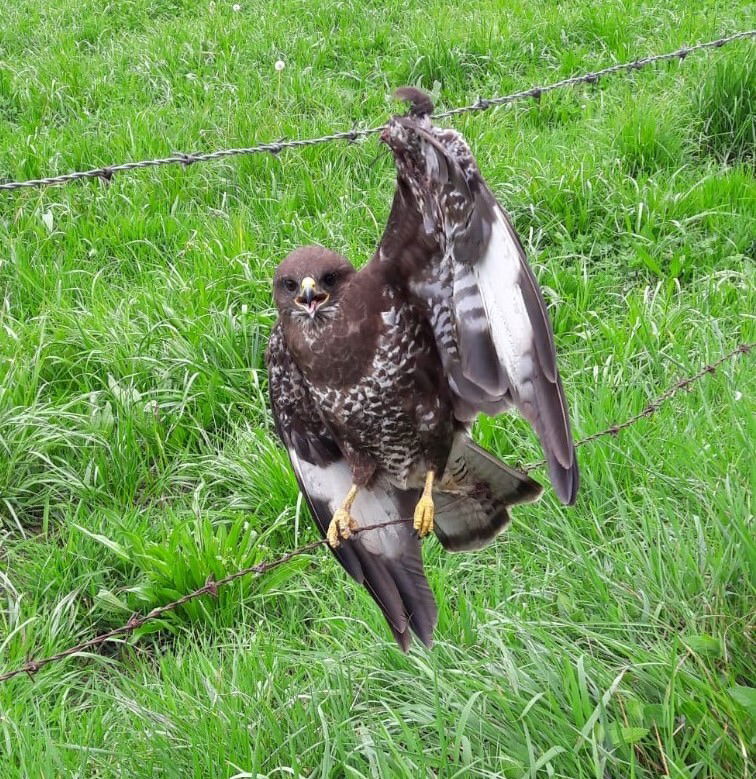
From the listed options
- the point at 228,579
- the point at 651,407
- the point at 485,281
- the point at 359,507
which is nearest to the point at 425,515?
the point at 359,507

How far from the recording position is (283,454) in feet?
10.5

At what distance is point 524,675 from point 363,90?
4.26 m

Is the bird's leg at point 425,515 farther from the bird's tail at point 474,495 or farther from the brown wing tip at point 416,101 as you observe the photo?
the brown wing tip at point 416,101

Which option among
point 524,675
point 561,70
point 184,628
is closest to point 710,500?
point 524,675

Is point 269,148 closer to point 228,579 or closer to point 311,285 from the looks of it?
point 311,285

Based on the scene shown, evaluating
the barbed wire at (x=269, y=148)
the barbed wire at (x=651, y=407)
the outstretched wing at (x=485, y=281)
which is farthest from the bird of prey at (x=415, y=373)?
the barbed wire at (x=651, y=407)

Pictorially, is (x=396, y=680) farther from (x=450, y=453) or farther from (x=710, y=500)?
(x=710, y=500)

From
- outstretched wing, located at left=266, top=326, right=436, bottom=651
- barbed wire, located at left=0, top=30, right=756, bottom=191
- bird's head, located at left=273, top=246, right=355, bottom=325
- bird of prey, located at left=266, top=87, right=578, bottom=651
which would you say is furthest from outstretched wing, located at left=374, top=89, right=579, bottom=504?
outstretched wing, located at left=266, top=326, right=436, bottom=651

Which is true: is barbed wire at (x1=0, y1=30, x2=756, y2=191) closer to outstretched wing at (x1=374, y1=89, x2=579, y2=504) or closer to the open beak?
outstretched wing at (x1=374, y1=89, x2=579, y2=504)

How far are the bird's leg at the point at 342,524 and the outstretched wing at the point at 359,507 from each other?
0.06m

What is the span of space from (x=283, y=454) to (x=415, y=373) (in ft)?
4.53

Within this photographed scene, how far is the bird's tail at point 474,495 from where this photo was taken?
6.77 ft

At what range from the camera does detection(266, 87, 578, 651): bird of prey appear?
1.57m

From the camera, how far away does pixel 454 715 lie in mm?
2072
